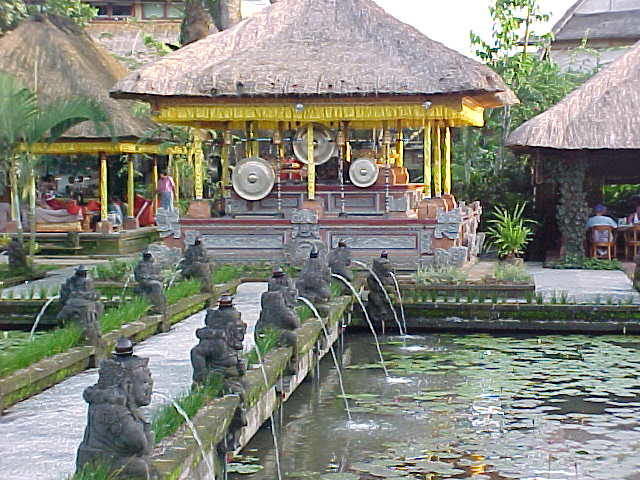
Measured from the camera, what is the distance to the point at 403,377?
1216cm

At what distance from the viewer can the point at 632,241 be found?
2100cm

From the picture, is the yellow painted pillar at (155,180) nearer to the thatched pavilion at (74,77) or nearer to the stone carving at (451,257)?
the thatched pavilion at (74,77)

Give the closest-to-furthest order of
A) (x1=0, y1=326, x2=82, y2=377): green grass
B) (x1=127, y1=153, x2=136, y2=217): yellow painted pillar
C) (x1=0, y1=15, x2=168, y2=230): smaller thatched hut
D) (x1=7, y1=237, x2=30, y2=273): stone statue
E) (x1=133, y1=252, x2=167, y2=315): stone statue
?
(x1=0, y1=326, x2=82, y2=377): green grass → (x1=133, y1=252, x2=167, y2=315): stone statue → (x1=7, y1=237, x2=30, y2=273): stone statue → (x1=0, y1=15, x2=168, y2=230): smaller thatched hut → (x1=127, y1=153, x2=136, y2=217): yellow painted pillar

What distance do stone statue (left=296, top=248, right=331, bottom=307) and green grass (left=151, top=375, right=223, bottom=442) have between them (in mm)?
4606

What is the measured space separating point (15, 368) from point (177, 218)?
10.00 meters

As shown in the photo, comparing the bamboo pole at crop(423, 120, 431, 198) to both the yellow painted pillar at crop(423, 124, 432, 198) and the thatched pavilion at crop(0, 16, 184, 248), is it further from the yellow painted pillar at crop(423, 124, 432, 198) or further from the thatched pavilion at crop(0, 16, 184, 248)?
the thatched pavilion at crop(0, 16, 184, 248)

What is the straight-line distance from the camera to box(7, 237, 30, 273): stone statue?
17531 mm

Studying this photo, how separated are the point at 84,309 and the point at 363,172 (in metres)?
9.76

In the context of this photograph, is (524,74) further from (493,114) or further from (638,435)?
(638,435)

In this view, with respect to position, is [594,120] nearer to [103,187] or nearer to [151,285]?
[103,187]

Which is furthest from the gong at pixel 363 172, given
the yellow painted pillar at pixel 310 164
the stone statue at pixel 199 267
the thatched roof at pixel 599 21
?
the thatched roof at pixel 599 21

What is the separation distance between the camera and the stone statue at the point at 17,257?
690 inches

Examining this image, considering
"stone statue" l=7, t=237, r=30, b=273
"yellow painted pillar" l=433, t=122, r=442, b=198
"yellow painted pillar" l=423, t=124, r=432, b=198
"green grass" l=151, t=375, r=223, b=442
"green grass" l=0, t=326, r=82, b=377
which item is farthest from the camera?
"yellow painted pillar" l=433, t=122, r=442, b=198

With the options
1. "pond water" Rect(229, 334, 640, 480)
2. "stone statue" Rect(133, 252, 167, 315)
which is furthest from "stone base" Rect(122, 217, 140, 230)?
"stone statue" Rect(133, 252, 167, 315)
